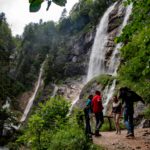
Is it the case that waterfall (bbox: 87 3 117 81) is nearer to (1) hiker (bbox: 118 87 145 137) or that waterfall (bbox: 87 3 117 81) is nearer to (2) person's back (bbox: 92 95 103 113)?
(2) person's back (bbox: 92 95 103 113)

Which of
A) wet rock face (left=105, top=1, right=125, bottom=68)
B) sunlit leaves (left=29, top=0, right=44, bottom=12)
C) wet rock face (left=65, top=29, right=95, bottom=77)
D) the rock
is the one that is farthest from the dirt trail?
wet rock face (left=65, top=29, right=95, bottom=77)

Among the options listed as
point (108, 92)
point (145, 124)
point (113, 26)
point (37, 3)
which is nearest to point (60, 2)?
point (37, 3)

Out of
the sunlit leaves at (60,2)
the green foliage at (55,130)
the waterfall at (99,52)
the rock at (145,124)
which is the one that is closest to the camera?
the sunlit leaves at (60,2)

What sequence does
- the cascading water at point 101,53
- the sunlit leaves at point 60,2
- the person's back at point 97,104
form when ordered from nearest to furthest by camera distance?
the sunlit leaves at point 60,2 → the person's back at point 97,104 → the cascading water at point 101,53

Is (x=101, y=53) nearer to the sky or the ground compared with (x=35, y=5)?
nearer to the sky

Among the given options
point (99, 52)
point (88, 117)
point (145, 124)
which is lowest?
point (145, 124)

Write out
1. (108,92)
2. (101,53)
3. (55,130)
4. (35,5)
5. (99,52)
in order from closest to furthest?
(35,5) < (55,130) < (108,92) < (101,53) < (99,52)

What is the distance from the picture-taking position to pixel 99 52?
130 ft

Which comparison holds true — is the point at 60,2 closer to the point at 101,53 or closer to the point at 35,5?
the point at 35,5

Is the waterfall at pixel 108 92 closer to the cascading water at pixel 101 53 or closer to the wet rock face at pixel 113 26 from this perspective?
the cascading water at pixel 101 53

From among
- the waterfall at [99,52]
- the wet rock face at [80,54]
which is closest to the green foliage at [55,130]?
the waterfall at [99,52]

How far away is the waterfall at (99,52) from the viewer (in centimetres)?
3812

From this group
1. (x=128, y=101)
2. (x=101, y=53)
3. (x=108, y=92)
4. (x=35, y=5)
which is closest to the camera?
(x=35, y=5)

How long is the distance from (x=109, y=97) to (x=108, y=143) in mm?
12230
